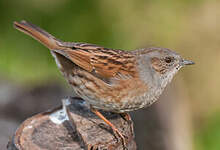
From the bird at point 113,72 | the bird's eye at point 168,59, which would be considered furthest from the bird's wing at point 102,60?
the bird's eye at point 168,59

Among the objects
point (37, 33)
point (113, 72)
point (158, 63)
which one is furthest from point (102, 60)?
point (37, 33)

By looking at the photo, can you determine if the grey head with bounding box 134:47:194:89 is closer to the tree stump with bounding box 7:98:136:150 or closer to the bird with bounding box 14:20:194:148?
the bird with bounding box 14:20:194:148

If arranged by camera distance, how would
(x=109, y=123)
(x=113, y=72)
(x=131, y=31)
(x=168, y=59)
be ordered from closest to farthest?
(x=109, y=123)
(x=113, y=72)
(x=168, y=59)
(x=131, y=31)

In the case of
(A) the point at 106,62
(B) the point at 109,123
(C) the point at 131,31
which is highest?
(C) the point at 131,31

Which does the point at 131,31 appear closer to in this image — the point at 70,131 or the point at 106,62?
the point at 106,62

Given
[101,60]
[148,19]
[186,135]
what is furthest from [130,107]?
[148,19]

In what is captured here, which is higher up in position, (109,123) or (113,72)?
(113,72)

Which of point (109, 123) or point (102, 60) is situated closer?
point (109, 123)

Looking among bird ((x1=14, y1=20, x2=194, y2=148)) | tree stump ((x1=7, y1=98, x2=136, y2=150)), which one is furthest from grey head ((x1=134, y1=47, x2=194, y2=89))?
tree stump ((x1=7, y1=98, x2=136, y2=150))
